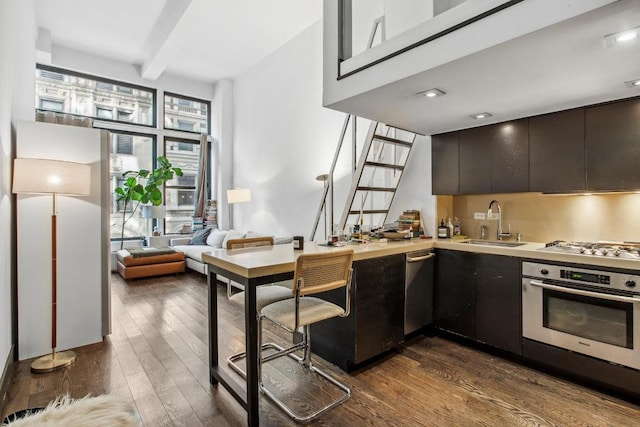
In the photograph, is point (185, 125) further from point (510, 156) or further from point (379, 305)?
point (510, 156)

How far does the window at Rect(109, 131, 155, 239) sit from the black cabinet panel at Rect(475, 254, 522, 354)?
6534 mm

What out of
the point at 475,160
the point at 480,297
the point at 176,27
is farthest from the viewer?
the point at 176,27

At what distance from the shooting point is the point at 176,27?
4.65 meters

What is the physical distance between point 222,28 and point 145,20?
47.3 inches

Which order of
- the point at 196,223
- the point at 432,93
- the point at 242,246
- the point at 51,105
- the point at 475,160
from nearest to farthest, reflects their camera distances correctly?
the point at 432,93 → the point at 242,246 → the point at 475,160 → the point at 51,105 → the point at 196,223

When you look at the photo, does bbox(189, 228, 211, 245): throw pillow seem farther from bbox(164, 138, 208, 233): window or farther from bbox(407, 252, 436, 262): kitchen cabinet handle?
bbox(407, 252, 436, 262): kitchen cabinet handle

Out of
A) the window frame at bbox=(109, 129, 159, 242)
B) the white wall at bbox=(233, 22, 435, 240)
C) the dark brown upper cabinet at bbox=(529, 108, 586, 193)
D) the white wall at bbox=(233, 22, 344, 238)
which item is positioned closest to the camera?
the dark brown upper cabinet at bbox=(529, 108, 586, 193)

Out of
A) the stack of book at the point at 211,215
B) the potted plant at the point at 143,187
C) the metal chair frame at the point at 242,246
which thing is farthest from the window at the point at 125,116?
the metal chair frame at the point at 242,246

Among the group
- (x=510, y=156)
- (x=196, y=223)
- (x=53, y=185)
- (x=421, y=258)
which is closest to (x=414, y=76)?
(x=510, y=156)

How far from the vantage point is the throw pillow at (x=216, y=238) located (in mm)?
6390

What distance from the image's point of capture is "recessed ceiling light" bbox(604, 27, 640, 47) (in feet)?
4.91

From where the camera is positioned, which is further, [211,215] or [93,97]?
[211,215]

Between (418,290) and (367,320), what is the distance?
73cm

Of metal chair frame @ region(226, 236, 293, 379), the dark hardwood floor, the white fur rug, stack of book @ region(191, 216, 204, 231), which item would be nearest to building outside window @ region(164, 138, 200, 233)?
stack of book @ region(191, 216, 204, 231)
